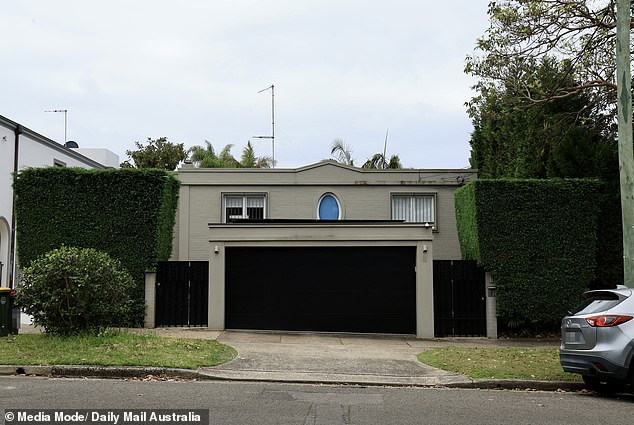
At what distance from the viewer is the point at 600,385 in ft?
33.7

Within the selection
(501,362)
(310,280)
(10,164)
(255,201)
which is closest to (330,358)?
(501,362)

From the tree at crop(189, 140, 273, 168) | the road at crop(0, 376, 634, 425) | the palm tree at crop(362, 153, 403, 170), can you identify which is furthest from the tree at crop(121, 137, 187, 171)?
the road at crop(0, 376, 634, 425)

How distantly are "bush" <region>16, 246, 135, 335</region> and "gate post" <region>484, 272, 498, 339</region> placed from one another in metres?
9.00

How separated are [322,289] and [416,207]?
625cm

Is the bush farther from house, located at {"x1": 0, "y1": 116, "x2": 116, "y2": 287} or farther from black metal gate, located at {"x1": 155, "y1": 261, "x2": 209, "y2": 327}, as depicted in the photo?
house, located at {"x1": 0, "y1": 116, "x2": 116, "y2": 287}

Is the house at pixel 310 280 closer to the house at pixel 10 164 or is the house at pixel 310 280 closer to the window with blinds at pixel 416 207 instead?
the window with blinds at pixel 416 207

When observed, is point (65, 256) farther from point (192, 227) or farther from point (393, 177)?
point (393, 177)

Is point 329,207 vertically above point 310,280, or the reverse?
point 329,207

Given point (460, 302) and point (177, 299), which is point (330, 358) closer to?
point (460, 302)

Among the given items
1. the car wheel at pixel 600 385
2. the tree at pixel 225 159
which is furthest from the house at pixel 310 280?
the tree at pixel 225 159

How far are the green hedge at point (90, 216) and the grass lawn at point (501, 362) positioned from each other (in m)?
7.40

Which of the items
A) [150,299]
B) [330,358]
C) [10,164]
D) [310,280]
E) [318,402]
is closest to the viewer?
[318,402]

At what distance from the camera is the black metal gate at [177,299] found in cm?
1633

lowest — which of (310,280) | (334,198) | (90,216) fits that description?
(310,280)
